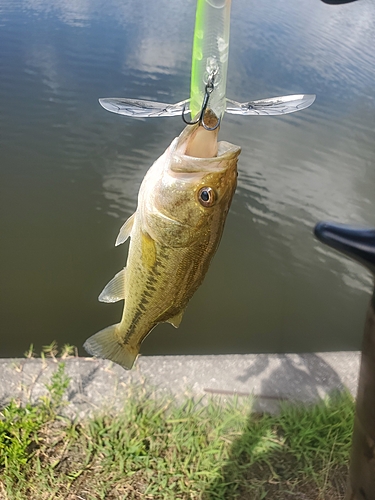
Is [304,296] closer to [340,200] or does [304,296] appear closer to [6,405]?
[340,200]

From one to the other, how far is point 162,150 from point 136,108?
17.5 ft

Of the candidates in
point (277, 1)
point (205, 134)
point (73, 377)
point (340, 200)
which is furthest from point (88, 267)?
point (277, 1)

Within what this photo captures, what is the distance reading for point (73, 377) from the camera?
9.73 feet

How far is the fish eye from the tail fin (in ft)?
2.20

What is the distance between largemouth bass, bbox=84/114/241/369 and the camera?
4.15ft

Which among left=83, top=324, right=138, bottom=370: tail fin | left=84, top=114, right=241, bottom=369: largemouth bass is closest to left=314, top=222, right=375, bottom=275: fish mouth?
left=84, top=114, right=241, bottom=369: largemouth bass

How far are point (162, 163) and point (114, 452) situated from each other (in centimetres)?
195

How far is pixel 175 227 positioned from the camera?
1.40 meters

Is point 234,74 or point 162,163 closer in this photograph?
point 162,163

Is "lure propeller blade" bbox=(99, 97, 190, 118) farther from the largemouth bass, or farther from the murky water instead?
the murky water

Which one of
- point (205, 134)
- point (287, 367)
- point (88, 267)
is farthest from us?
point (88, 267)

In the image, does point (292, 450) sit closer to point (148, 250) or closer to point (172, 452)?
point (172, 452)

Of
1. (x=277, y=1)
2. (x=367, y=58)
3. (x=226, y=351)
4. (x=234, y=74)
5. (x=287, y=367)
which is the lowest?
(x=226, y=351)

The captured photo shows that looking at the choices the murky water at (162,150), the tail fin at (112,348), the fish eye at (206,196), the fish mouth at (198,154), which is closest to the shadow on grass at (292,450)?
the tail fin at (112,348)
